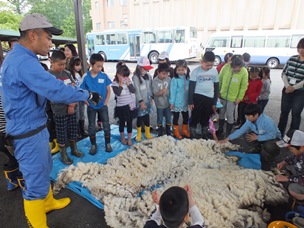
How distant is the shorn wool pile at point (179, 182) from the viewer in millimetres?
2248

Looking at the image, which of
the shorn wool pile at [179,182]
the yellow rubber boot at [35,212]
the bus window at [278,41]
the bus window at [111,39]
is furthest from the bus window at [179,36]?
the yellow rubber boot at [35,212]

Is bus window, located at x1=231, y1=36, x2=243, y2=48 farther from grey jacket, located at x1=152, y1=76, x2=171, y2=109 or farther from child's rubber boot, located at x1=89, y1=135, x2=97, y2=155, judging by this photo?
child's rubber boot, located at x1=89, y1=135, x2=97, y2=155

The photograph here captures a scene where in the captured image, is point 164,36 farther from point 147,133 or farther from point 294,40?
point 147,133

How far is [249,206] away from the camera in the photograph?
240 cm

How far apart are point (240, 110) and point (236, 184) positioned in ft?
8.85

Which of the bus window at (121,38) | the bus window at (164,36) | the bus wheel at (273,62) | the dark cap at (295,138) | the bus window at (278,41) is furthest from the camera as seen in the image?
the bus window at (121,38)

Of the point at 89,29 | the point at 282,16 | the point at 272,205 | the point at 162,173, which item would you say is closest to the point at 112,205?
the point at 162,173

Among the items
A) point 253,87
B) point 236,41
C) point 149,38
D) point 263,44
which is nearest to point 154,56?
point 149,38

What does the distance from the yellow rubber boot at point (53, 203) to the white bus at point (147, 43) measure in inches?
600

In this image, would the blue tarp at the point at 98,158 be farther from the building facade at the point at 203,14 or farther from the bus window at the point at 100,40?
the building facade at the point at 203,14

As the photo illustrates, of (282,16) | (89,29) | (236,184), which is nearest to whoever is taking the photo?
(236,184)

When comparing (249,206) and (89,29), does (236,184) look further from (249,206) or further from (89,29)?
(89,29)

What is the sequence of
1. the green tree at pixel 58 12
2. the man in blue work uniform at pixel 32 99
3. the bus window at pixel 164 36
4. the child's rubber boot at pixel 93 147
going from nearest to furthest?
the man in blue work uniform at pixel 32 99, the child's rubber boot at pixel 93 147, the bus window at pixel 164 36, the green tree at pixel 58 12

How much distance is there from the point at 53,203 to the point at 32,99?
134 centimetres
